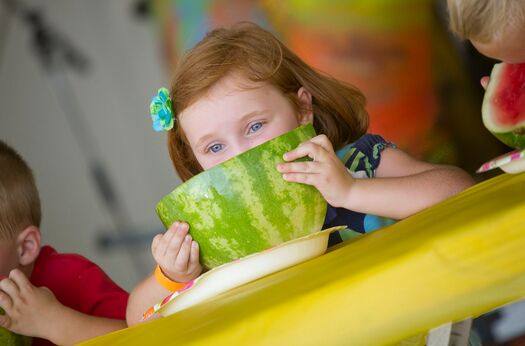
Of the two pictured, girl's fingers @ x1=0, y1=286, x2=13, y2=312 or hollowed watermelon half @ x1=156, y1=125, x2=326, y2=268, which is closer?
hollowed watermelon half @ x1=156, y1=125, x2=326, y2=268

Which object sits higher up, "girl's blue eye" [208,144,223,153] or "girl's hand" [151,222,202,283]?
"girl's blue eye" [208,144,223,153]

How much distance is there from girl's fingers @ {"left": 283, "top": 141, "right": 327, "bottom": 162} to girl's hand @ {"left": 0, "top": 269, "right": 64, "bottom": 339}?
0.49 metres

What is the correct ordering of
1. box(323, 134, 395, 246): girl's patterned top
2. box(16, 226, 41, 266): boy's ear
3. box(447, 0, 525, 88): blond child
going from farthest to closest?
box(16, 226, 41, 266): boy's ear → box(323, 134, 395, 246): girl's patterned top → box(447, 0, 525, 88): blond child

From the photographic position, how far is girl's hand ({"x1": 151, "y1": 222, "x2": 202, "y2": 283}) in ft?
3.76

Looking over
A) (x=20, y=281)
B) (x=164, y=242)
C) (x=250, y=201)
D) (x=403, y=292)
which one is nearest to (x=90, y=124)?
(x=20, y=281)

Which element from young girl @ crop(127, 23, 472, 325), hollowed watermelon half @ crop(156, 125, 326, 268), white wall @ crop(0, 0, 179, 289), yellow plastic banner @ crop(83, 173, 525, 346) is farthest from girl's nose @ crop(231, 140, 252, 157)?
white wall @ crop(0, 0, 179, 289)

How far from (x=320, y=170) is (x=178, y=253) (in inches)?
9.4

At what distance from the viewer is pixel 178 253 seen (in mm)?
1157

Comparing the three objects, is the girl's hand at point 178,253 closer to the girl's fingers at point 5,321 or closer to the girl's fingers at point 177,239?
the girl's fingers at point 177,239

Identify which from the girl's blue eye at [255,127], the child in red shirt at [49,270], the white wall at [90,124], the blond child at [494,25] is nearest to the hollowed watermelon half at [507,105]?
the blond child at [494,25]

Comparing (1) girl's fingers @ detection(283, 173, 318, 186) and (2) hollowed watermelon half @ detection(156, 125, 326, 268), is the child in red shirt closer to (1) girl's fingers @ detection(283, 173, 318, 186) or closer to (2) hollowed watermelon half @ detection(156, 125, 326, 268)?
(2) hollowed watermelon half @ detection(156, 125, 326, 268)

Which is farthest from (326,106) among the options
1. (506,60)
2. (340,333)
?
(340,333)

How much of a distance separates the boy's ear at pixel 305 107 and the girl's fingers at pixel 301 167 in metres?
0.30

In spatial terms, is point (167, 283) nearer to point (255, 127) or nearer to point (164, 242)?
point (164, 242)
